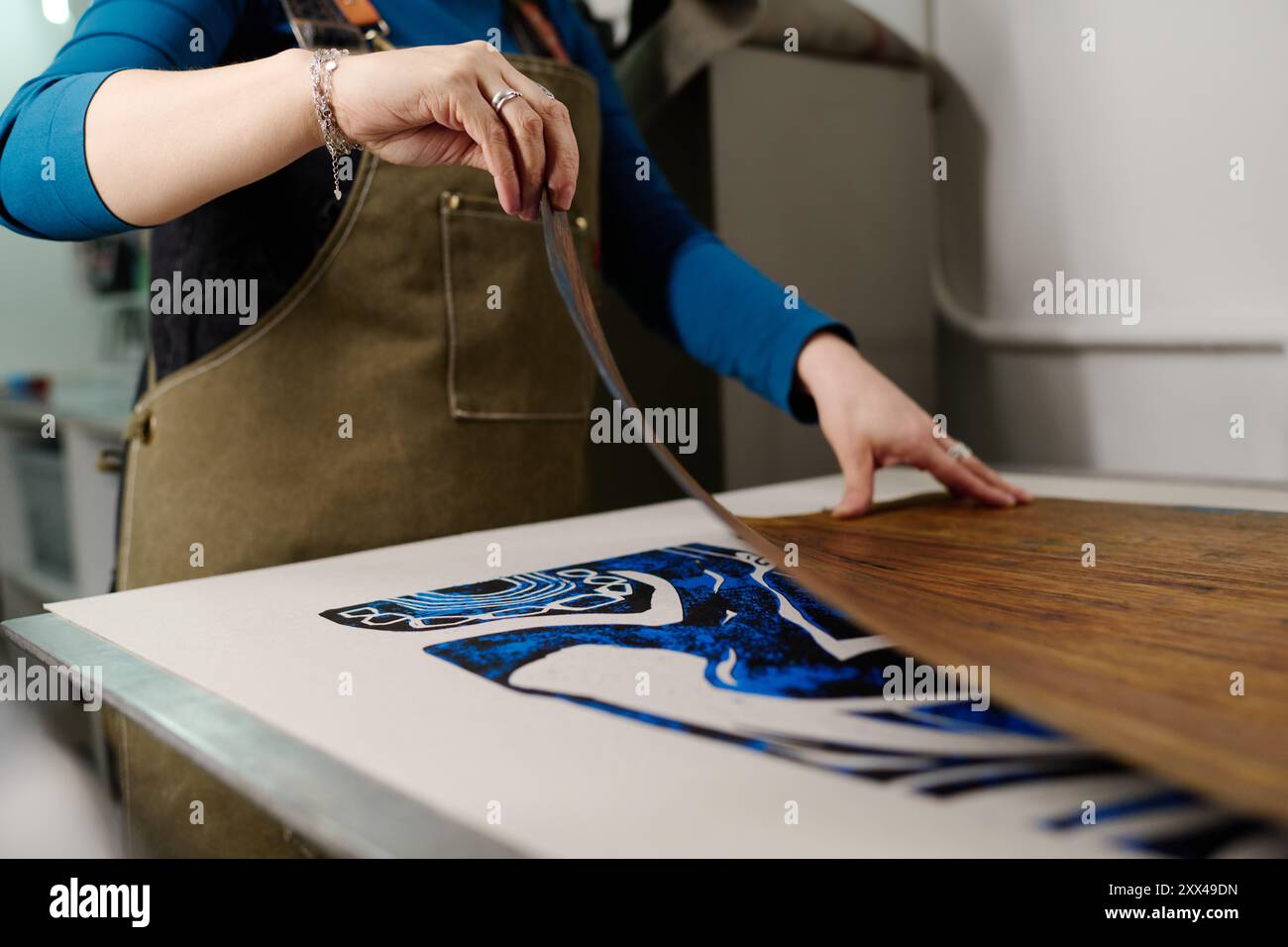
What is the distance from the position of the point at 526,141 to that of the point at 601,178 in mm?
486

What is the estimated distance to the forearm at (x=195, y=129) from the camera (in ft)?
1.87

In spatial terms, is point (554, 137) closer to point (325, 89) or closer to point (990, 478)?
point (325, 89)

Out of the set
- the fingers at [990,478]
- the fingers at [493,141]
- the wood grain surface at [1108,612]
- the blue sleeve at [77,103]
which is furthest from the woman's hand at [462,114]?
the fingers at [990,478]

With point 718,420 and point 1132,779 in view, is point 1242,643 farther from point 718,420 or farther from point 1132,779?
point 718,420

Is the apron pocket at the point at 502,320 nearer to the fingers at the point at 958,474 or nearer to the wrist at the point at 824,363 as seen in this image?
the wrist at the point at 824,363

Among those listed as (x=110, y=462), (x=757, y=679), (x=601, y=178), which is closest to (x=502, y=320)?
(x=601, y=178)

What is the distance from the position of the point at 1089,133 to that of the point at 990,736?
1024 millimetres

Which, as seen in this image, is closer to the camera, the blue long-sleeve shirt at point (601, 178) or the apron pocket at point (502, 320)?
the blue long-sleeve shirt at point (601, 178)

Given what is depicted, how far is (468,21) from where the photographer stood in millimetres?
888

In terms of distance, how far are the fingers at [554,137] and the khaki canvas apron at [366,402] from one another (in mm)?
242

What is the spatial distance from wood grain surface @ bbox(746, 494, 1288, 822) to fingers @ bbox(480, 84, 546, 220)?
10.3 inches

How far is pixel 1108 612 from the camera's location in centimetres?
46
